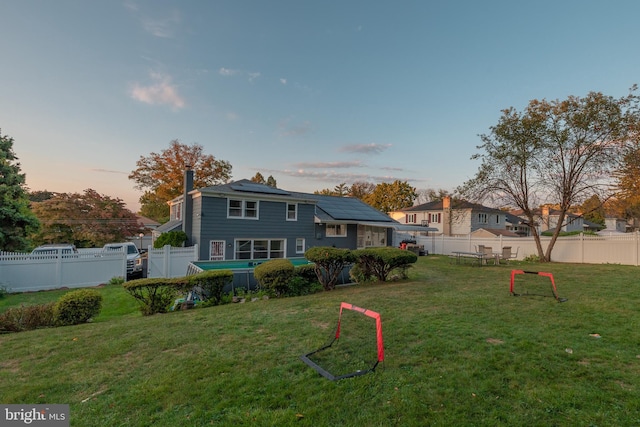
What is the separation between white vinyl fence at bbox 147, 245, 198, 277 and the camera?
13.2 meters

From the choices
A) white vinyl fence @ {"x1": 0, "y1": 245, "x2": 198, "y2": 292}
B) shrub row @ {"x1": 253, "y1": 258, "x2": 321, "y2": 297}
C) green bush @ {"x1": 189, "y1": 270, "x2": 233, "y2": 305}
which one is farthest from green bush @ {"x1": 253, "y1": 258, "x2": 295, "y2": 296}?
white vinyl fence @ {"x1": 0, "y1": 245, "x2": 198, "y2": 292}

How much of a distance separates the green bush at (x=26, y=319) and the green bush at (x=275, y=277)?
15.9 ft

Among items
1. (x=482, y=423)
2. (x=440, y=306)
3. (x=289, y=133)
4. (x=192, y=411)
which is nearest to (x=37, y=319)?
(x=192, y=411)

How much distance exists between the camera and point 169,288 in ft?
24.8

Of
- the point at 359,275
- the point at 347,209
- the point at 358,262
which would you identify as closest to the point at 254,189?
the point at 347,209

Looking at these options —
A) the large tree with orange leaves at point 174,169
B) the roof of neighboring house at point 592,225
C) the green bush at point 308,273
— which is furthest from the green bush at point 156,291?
the roof of neighboring house at point 592,225

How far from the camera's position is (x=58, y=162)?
1625 centimetres

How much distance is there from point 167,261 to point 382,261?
33.4 feet

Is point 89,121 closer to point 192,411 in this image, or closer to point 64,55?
point 64,55

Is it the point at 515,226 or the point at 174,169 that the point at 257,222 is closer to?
the point at 174,169

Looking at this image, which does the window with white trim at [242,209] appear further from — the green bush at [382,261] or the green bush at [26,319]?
the green bush at [26,319]

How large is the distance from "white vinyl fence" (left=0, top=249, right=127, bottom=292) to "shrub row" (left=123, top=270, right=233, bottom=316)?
6375mm

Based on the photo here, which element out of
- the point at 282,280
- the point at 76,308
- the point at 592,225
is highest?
the point at 592,225

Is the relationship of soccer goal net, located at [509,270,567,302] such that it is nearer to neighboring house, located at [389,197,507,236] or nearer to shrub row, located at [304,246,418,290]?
shrub row, located at [304,246,418,290]
